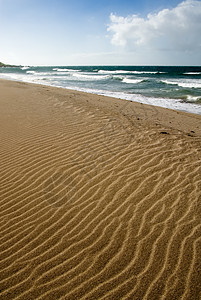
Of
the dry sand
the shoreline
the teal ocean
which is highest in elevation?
the teal ocean

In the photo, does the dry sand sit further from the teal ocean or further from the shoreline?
the teal ocean

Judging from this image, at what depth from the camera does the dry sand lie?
6.66ft

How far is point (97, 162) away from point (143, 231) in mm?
1845

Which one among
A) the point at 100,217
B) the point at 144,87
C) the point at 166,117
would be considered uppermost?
the point at 144,87

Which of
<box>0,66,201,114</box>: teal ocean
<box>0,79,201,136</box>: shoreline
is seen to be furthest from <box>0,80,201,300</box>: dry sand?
<box>0,66,201,114</box>: teal ocean

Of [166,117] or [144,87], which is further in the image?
[144,87]

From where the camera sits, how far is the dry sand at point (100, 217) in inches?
80.0

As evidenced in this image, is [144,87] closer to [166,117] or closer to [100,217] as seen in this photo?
[166,117]

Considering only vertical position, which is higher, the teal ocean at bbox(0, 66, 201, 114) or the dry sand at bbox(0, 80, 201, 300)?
the teal ocean at bbox(0, 66, 201, 114)

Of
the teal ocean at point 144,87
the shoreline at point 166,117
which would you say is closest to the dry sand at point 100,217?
the shoreline at point 166,117

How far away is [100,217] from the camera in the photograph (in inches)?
111

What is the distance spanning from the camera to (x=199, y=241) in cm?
239

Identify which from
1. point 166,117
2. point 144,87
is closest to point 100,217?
point 166,117

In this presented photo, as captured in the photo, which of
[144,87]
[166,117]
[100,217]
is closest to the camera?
[100,217]
